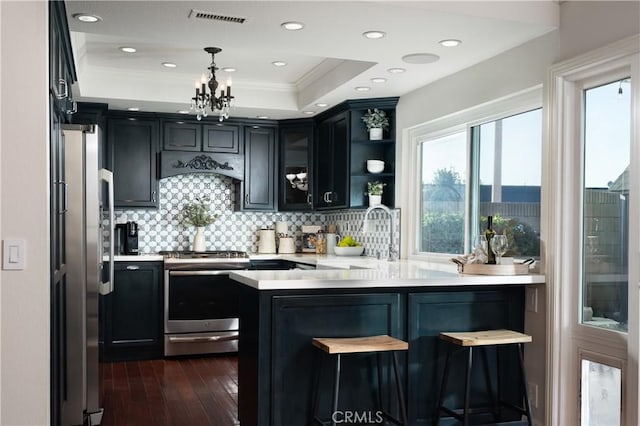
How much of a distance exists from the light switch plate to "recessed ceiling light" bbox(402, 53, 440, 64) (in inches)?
109

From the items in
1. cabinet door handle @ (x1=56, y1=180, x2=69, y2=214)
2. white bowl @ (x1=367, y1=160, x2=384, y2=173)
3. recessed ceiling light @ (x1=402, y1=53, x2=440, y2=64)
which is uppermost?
recessed ceiling light @ (x1=402, y1=53, x2=440, y2=64)

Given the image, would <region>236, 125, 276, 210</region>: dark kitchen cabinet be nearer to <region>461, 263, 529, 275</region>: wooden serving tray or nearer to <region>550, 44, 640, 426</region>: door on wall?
<region>461, 263, 529, 275</region>: wooden serving tray

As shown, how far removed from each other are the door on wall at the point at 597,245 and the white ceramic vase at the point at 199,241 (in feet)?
12.8

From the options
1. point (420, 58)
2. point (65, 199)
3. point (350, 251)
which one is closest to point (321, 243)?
point (350, 251)

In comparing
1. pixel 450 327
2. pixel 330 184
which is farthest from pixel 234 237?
pixel 450 327

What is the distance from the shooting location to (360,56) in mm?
4379

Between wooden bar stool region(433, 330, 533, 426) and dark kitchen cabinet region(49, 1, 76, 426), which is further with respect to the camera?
wooden bar stool region(433, 330, 533, 426)

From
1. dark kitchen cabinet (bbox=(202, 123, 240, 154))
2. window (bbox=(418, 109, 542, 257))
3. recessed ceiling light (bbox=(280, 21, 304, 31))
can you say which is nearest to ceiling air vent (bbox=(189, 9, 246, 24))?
recessed ceiling light (bbox=(280, 21, 304, 31))

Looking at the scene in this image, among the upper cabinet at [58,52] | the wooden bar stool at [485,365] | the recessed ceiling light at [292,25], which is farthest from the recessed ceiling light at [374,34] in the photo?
the wooden bar stool at [485,365]

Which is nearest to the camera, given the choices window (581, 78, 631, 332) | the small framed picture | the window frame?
window (581, 78, 631, 332)

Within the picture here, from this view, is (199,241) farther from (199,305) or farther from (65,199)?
(65,199)

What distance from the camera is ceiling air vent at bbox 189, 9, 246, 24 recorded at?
3.52 metres

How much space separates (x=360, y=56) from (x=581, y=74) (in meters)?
1.42

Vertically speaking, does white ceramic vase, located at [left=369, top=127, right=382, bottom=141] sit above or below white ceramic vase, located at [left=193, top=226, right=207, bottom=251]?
above
